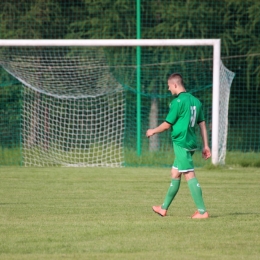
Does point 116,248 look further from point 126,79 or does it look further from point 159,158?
point 126,79

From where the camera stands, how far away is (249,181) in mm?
13789

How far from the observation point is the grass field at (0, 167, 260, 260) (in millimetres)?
6772

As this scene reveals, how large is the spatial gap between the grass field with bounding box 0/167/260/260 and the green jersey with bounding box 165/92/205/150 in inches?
35.9

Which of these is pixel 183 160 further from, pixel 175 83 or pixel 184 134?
pixel 175 83

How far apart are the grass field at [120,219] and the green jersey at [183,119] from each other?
0.91 m

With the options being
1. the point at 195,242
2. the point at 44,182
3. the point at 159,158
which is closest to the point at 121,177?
the point at 44,182

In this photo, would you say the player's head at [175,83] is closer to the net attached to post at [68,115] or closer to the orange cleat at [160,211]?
the orange cleat at [160,211]

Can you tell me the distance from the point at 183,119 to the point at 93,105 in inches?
422

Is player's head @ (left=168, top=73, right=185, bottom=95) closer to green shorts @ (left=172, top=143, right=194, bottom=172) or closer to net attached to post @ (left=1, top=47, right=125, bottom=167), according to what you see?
green shorts @ (left=172, top=143, right=194, bottom=172)

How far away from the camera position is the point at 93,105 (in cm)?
1933

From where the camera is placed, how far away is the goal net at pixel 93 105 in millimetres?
17406

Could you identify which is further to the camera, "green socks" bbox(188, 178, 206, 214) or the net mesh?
the net mesh

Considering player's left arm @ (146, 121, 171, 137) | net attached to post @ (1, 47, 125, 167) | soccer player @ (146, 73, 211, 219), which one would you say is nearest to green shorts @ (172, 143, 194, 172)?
soccer player @ (146, 73, 211, 219)

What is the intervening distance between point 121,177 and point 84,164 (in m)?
3.18
